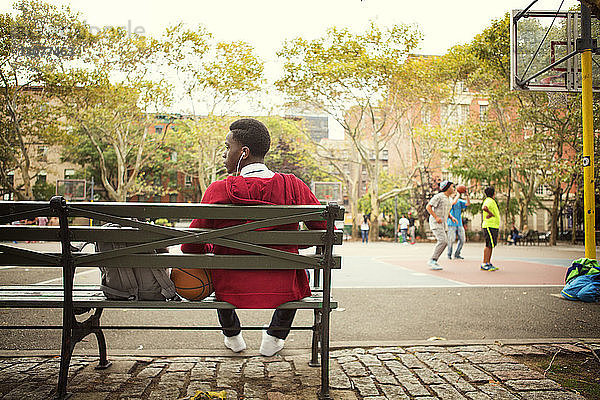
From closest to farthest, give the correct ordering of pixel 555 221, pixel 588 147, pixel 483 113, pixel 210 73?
pixel 588 147 < pixel 555 221 < pixel 210 73 < pixel 483 113

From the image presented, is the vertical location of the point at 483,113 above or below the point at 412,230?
above

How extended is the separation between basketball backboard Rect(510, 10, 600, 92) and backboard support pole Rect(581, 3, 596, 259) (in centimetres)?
129

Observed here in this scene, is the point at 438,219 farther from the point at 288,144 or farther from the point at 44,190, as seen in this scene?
the point at 44,190

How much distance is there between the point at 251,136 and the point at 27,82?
21.3m

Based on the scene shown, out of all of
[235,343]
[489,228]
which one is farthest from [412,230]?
[235,343]

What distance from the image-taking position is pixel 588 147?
6949 millimetres

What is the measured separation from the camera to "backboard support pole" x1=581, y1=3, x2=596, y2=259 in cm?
690

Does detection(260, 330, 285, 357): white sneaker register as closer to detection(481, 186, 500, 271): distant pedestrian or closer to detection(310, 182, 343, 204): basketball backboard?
detection(481, 186, 500, 271): distant pedestrian

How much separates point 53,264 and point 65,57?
25.6 m

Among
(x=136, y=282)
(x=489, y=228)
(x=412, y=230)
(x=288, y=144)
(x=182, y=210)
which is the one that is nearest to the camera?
(x=182, y=210)

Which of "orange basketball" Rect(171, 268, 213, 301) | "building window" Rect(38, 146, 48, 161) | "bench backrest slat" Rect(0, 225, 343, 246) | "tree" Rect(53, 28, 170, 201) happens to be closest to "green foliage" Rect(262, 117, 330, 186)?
"tree" Rect(53, 28, 170, 201)

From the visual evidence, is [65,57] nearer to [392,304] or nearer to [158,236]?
[392,304]

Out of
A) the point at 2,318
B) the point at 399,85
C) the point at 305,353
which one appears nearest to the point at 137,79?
the point at 399,85

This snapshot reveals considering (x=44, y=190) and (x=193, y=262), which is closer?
(x=193, y=262)
